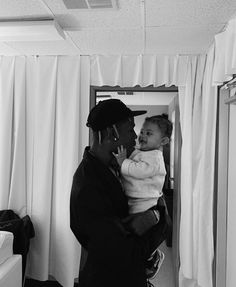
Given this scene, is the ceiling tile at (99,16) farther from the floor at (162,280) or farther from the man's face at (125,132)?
the floor at (162,280)

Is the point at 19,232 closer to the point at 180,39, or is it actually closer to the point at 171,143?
the point at 180,39

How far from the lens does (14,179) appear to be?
278cm

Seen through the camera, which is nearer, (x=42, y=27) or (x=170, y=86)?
(x=42, y=27)

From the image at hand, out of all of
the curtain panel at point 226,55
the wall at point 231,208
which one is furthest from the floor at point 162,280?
the curtain panel at point 226,55

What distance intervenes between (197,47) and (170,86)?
1.50 ft

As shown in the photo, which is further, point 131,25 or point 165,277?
point 165,277

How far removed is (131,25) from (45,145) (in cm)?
143

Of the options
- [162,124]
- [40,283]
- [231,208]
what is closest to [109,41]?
[162,124]

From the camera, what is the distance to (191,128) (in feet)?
8.46

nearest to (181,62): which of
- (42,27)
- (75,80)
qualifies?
(75,80)

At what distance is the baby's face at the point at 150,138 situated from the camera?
1790mm

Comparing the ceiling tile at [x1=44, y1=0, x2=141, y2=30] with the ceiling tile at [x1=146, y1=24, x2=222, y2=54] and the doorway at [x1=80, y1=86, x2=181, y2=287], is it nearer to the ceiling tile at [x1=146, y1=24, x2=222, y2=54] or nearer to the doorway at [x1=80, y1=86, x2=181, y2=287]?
the ceiling tile at [x1=146, y1=24, x2=222, y2=54]

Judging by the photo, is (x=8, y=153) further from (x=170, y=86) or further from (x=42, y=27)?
(x=170, y=86)

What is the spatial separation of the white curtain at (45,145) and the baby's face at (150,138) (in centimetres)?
109
